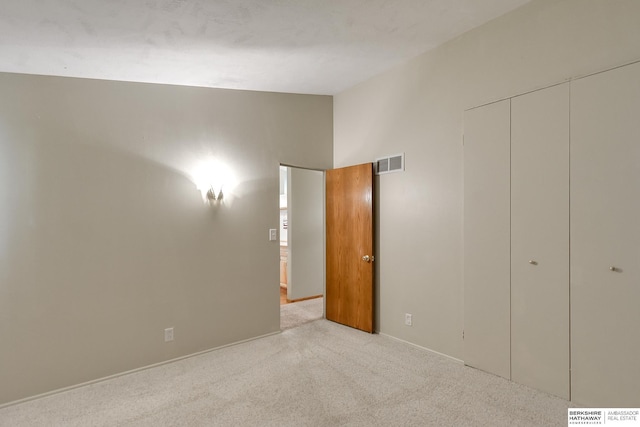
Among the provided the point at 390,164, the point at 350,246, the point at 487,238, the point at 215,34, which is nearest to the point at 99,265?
the point at 215,34

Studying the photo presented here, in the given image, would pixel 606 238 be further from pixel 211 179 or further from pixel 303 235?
pixel 303 235

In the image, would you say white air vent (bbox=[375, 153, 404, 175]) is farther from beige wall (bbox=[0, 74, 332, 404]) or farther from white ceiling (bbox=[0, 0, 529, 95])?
beige wall (bbox=[0, 74, 332, 404])

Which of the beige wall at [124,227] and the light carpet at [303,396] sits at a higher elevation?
the beige wall at [124,227]

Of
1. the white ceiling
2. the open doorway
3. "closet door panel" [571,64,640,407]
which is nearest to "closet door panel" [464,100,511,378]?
"closet door panel" [571,64,640,407]

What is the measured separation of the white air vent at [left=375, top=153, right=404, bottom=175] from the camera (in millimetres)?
3691

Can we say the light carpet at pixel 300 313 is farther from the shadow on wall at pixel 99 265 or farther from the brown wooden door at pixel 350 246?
the shadow on wall at pixel 99 265

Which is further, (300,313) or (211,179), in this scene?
(300,313)

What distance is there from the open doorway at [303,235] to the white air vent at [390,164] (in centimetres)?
164

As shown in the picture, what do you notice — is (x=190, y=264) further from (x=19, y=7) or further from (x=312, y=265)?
(x=312, y=265)

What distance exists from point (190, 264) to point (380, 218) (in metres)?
2.13

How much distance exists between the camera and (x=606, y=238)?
7.44 ft

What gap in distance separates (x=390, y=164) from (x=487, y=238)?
4.39ft

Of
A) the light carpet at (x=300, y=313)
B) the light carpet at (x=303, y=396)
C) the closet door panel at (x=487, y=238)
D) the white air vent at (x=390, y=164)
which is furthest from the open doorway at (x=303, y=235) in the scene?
the closet door panel at (x=487, y=238)

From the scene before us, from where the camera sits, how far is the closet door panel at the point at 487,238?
2.81 metres
